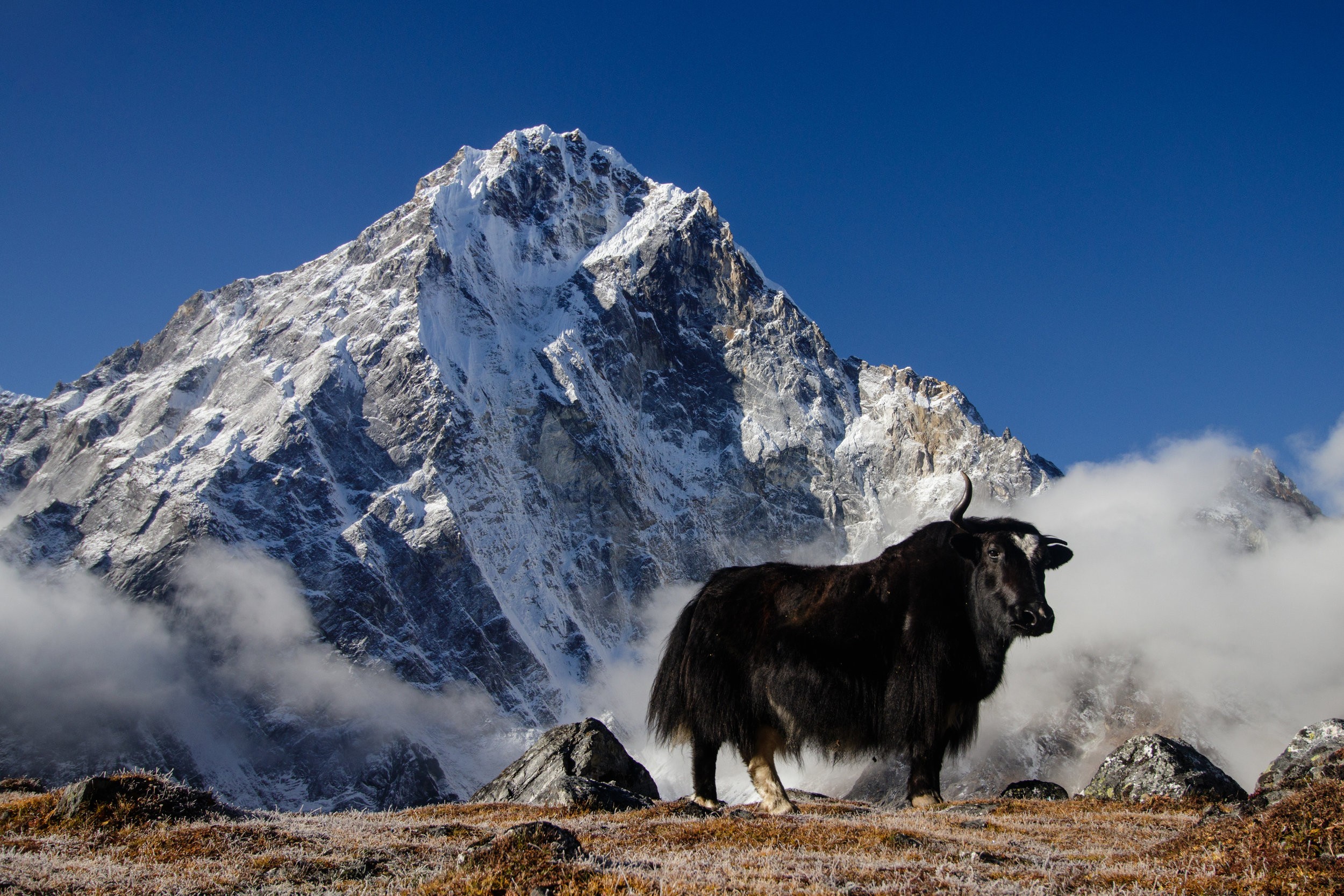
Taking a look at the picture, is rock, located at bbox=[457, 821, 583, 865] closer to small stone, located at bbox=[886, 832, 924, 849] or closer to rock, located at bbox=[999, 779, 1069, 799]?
small stone, located at bbox=[886, 832, 924, 849]

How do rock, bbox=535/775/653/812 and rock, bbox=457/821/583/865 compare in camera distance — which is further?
rock, bbox=535/775/653/812

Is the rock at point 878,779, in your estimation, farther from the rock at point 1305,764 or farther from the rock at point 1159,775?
the rock at point 1305,764

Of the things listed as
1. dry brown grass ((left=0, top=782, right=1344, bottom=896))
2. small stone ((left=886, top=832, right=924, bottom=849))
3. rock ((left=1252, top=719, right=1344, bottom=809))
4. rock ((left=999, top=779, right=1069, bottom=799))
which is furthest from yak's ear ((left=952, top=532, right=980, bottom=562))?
rock ((left=999, top=779, right=1069, bottom=799))

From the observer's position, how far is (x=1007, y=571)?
11578 mm

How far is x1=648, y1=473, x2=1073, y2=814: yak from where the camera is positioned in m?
11.3

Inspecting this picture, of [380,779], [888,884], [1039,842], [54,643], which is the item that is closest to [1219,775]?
[1039,842]

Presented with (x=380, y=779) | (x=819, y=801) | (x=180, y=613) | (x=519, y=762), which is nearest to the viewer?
(x=819, y=801)

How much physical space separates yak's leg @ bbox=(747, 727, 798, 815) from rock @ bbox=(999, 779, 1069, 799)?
17.0 feet

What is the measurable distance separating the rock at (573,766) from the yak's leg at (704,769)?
341 centimetres

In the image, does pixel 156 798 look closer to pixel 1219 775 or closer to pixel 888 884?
pixel 888 884

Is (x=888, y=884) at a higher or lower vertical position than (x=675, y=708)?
lower

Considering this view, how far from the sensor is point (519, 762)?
17.5 metres

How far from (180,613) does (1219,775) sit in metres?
208

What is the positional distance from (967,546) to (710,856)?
5.59m
